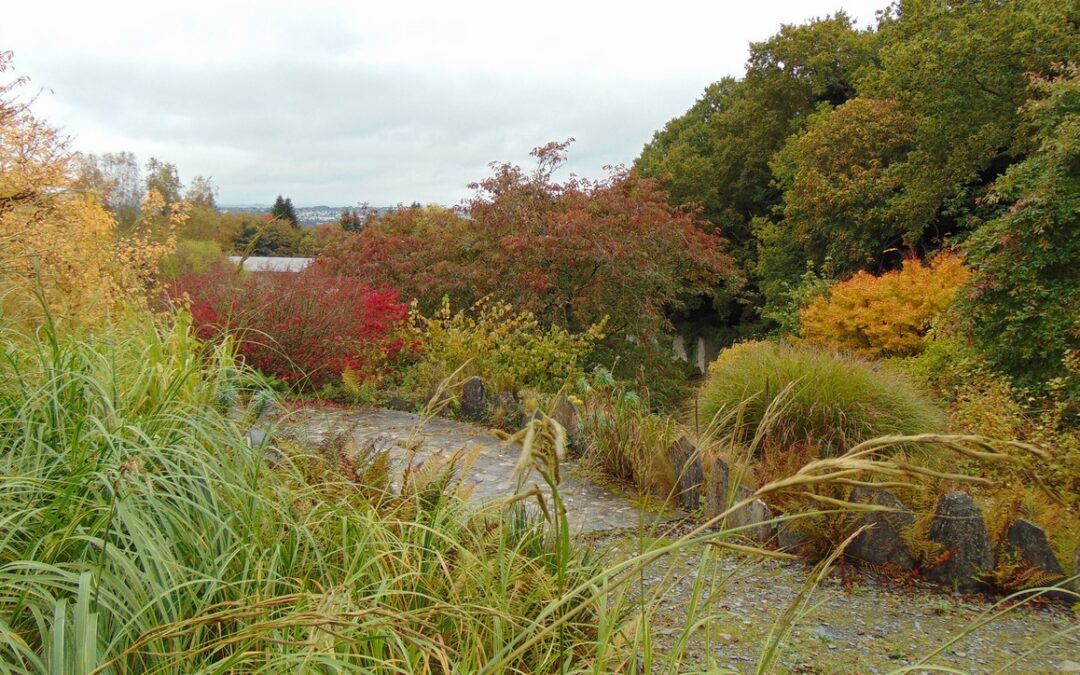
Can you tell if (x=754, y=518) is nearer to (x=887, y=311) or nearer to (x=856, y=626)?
(x=856, y=626)

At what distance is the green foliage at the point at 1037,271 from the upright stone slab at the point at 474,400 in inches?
190

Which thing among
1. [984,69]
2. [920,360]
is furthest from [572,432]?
[984,69]

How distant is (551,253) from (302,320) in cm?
417

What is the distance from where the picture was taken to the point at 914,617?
9.36 feet

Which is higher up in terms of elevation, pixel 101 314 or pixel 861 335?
pixel 101 314

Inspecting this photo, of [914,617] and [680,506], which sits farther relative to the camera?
[680,506]

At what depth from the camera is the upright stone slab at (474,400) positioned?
633 cm

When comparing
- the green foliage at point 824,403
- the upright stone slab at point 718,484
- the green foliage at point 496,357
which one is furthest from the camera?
the green foliage at point 496,357

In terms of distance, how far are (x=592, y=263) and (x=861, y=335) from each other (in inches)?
154

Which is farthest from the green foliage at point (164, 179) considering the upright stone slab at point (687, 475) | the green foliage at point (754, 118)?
the upright stone slab at point (687, 475)

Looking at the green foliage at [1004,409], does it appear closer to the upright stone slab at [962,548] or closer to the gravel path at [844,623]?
the upright stone slab at [962,548]

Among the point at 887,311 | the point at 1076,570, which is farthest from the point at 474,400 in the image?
the point at 887,311

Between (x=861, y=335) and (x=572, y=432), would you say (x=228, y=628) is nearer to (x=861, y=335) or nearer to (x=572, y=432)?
(x=572, y=432)

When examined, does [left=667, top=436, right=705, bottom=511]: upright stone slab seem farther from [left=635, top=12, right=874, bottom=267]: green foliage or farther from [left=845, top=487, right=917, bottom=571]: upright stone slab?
[left=635, top=12, right=874, bottom=267]: green foliage
